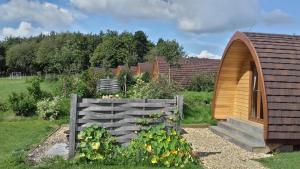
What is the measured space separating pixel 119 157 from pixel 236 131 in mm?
5524

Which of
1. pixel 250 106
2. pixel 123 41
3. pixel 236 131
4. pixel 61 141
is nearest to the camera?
pixel 61 141

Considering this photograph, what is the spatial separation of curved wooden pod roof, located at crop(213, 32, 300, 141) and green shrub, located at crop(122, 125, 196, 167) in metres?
2.95

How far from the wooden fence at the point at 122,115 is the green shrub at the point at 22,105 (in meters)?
8.66

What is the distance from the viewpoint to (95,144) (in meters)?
8.20

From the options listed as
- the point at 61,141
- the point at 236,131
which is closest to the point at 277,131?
the point at 236,131

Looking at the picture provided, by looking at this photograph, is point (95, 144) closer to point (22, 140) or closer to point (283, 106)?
point (22, 140)

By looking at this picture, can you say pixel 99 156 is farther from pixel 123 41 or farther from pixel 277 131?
pixel 123 41

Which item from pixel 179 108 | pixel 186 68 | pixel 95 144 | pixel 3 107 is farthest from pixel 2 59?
pixel 95 144

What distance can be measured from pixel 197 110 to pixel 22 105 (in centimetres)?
725

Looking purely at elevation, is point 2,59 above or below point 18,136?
above

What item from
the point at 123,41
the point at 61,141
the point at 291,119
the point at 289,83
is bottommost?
the point at 61,141

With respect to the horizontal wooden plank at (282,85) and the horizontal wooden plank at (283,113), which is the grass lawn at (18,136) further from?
the horizontal wooden plank at (282,85)

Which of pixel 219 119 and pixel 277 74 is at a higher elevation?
pixel 277 74

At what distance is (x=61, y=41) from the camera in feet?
283
